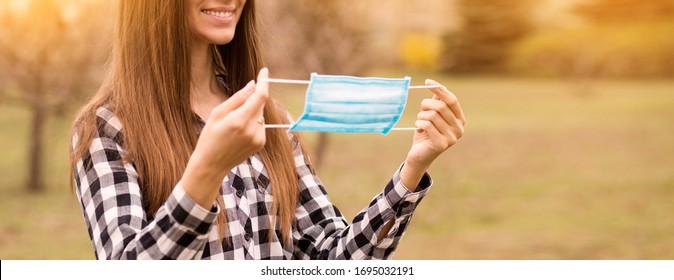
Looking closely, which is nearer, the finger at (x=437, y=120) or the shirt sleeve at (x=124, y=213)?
the shirt sleeve at (x=124, y=213)

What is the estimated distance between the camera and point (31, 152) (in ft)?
19.1

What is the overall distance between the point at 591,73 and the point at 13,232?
28.5 feet

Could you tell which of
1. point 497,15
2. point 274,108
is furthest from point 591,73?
point 274,108

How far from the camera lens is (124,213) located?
1.23 m

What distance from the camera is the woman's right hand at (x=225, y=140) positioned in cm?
106

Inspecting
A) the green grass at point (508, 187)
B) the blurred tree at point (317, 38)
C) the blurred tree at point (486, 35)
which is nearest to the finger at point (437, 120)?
the green grass at point (508, 187)

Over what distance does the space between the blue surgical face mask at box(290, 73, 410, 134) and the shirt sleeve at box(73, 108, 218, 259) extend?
0.21m

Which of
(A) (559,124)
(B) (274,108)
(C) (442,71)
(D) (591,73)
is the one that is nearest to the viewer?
(B) (274,108)

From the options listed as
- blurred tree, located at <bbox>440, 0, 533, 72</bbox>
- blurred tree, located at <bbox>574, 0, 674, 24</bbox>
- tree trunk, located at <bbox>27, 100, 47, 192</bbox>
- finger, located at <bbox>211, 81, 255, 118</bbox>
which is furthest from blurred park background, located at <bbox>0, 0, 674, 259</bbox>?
blurred tree, located at <bbox>574, 0, 674, 24</bbox>

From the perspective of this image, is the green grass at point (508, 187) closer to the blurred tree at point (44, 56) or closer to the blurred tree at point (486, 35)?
the blurred tree at point (44, 56)

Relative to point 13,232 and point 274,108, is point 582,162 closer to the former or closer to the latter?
point 13,232

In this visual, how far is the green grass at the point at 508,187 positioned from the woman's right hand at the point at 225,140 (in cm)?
290

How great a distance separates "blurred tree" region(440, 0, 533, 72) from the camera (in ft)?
40.7

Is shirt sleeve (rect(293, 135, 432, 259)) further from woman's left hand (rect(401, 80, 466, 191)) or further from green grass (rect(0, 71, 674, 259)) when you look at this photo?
green grass (rect(0, 71, 674, 259))
